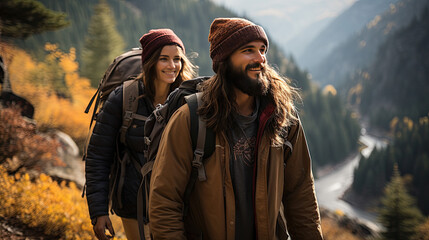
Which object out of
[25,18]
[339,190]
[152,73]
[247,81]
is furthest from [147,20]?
[247,81]

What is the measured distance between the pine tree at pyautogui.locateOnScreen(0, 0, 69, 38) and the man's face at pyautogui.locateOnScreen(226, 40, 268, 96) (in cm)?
903

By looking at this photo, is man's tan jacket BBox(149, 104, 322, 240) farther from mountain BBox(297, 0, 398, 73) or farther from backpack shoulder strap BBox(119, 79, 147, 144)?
mountain BBox(297, 0, 398, 73)

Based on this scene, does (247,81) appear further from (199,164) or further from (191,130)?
(199,164)

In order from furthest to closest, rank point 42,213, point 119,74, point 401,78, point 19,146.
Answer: point 401,78 < point 19,146 < point 42,213 < point 119,74

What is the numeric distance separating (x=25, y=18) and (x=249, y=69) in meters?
9.60

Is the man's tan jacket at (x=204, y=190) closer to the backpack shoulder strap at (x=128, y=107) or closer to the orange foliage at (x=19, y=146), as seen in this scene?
the backpack shoulder strap at (x=128, y=107)

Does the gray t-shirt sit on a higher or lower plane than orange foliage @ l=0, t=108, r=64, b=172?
higher

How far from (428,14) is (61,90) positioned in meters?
100

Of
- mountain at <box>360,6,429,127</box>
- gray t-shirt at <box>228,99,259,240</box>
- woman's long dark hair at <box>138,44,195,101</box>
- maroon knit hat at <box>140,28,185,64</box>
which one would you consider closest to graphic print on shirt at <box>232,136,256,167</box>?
gray t-shirt at <box>228,99,259,240</box>

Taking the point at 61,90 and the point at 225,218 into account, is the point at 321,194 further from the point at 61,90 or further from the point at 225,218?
the point at 225,218

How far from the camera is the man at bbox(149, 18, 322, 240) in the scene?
167 centimetres

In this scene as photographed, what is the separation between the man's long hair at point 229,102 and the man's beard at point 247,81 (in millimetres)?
43

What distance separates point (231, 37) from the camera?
70.7 inches

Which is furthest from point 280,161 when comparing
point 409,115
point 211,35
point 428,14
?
point 428,14
